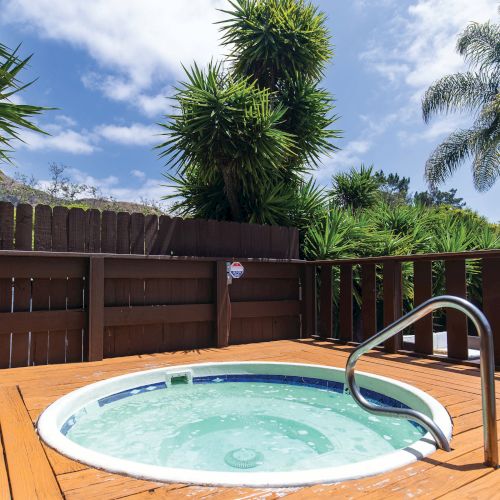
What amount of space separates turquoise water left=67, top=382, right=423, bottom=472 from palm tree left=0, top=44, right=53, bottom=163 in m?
2.61

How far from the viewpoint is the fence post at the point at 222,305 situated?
4930 mm

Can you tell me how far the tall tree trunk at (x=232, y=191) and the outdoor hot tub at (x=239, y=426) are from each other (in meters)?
3.11

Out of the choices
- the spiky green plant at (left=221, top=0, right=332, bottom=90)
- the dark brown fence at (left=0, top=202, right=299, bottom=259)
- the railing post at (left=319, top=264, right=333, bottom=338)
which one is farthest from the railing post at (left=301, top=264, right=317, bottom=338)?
the spiky green plant at (left=221, top=0, right=332, bottom=90)

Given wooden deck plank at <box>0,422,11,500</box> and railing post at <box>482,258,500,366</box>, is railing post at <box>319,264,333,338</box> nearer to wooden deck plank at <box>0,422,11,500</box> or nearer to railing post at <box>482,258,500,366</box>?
railing post at <box>482,258,500,366</box>

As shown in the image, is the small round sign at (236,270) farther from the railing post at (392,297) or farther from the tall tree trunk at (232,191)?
the railing post at (392,297)

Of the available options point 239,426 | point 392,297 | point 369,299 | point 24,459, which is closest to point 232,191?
point 369,299

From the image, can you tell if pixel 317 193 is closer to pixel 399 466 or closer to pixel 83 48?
pixel 399 466

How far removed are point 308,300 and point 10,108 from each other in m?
4.15

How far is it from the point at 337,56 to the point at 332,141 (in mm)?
1732

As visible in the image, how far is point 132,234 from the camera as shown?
442 cm

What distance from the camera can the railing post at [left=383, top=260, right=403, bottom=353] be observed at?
450 centimetres

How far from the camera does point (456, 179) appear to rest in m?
16.1

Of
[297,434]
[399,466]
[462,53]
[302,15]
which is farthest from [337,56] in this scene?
[462,53]

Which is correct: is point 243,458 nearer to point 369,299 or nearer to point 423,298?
point 423,298
